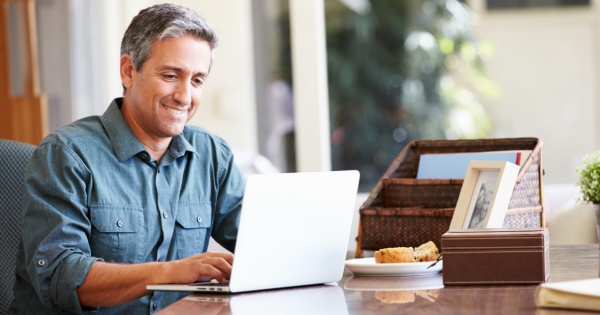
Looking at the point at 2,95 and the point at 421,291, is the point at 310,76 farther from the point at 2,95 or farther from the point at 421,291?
the point at 421,291

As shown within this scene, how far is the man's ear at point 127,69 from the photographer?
201 cm

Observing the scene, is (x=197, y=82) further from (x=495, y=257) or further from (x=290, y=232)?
(x=495, y=257)

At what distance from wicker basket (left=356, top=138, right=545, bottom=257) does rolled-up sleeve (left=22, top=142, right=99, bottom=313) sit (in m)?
0.58

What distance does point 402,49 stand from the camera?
7.86 metres

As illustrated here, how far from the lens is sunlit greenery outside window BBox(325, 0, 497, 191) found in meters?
7.68

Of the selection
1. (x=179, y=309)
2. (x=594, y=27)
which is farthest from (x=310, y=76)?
(x=594, y=27)

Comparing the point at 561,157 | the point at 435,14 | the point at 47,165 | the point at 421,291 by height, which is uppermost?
the point at 435,14

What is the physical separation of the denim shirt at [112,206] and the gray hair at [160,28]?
5.4 inches

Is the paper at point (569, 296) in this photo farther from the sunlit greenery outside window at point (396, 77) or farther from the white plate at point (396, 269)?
the sunlit greenery outside window at point (396, 77)

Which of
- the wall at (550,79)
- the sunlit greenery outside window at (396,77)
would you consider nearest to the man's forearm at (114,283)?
the sunlit greenery outside window at (396,77)

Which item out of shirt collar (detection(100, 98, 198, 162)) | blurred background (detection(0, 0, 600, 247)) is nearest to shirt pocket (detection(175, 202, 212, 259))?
shirt collar (detection(100, 98, 198, 162))

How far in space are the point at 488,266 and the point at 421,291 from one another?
114 millimetres

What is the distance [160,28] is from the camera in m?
1.92

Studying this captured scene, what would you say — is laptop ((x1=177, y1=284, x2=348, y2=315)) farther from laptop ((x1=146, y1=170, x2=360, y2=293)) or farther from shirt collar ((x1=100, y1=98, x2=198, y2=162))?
shirt collar ((x1=100, y1=98, x2=198, y2=162))
